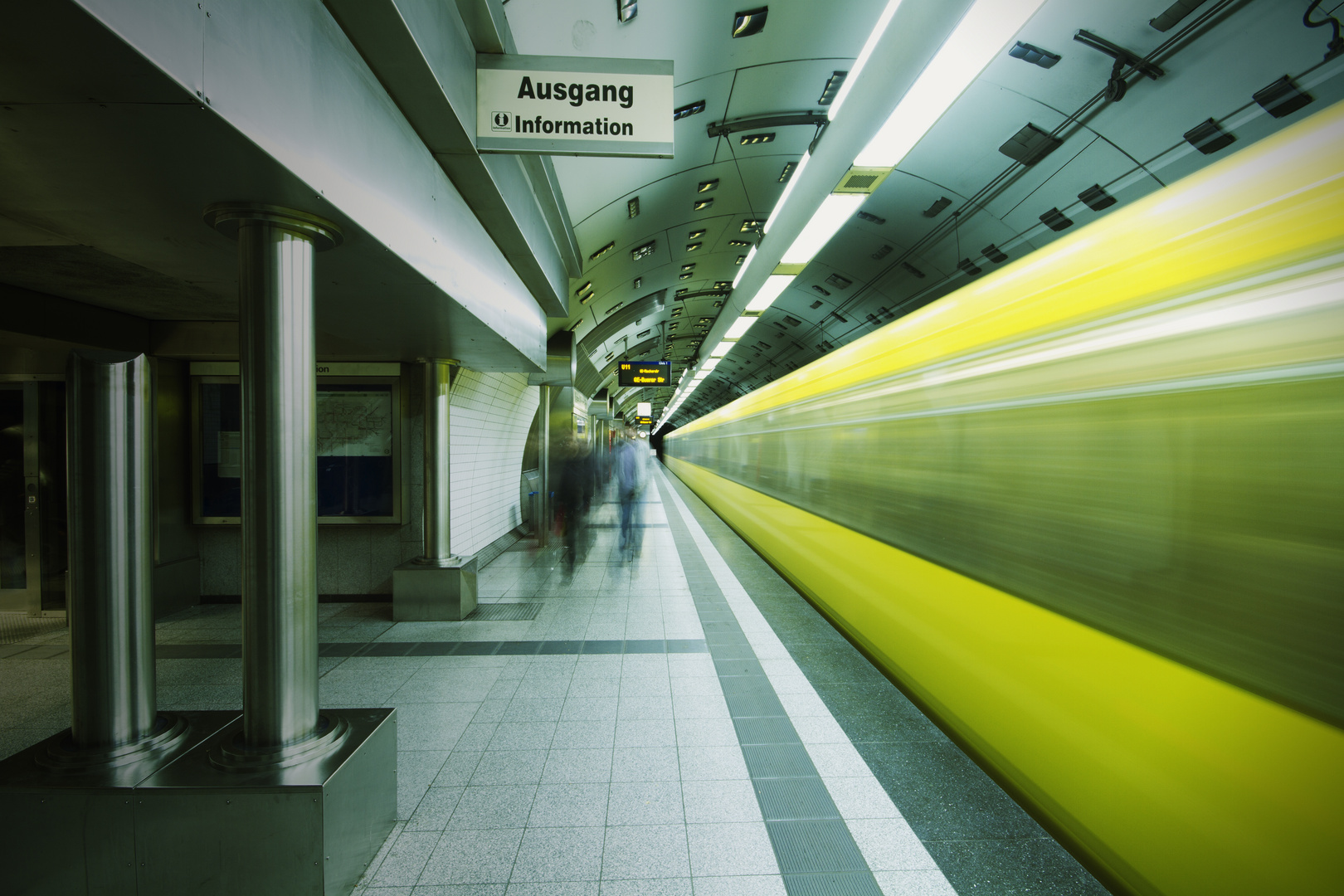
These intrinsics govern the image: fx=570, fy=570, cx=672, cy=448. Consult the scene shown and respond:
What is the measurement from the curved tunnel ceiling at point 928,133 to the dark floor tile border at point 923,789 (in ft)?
11.5

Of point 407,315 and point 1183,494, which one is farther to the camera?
point 407,315

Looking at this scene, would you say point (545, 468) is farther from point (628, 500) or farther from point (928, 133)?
point (928, 133)

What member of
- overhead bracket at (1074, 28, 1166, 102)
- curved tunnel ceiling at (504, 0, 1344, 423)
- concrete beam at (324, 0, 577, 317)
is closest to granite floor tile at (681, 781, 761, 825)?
concrete beam at (324, 0, 577, 317)

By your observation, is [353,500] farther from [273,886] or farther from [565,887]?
[565,887]

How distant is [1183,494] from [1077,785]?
0.98 meters

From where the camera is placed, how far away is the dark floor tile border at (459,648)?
4328 mm

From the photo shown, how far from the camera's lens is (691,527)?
1091cm

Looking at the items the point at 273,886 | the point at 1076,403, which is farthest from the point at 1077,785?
the point at 273,886

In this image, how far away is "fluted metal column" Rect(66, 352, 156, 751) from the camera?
2018 millimetres

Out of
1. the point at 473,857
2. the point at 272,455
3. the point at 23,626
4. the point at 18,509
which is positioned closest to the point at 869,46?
the point at 272,455

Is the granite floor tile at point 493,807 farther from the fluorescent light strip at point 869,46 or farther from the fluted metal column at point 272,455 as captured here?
the fluorescent light strip at point 869,46

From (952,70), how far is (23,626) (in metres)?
8.32

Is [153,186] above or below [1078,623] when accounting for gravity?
above

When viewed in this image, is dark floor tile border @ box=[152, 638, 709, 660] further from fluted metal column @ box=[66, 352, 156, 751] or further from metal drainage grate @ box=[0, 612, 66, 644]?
fluted metal column @ box=[66, 352, 156, 751]
